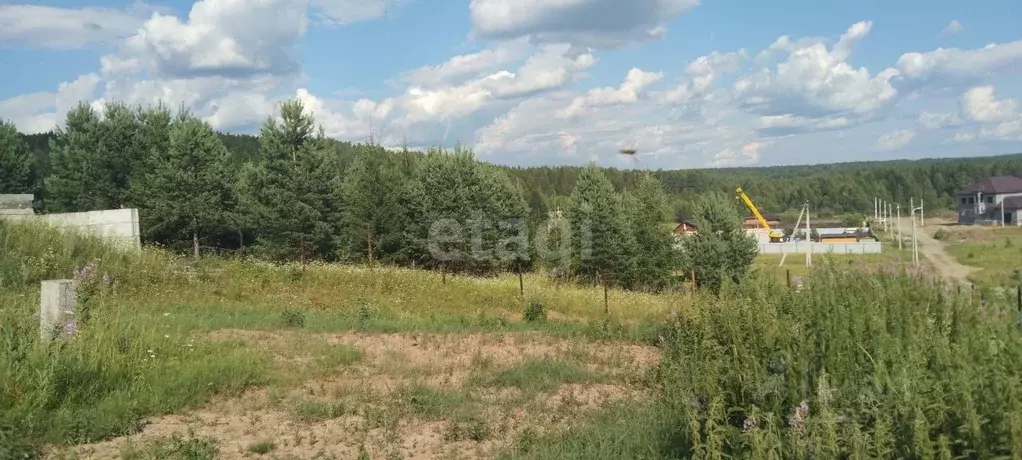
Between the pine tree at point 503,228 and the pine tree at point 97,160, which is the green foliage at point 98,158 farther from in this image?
the pine tree at point 503,228

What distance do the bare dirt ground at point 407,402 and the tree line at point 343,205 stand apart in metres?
21.2

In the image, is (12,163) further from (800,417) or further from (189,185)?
(800,417)

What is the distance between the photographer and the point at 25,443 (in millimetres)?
4430

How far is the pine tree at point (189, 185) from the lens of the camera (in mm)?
27984

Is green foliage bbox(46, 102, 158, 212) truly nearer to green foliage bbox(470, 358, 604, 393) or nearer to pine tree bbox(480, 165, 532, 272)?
pine tree bbox(480, 165, 532, 272)

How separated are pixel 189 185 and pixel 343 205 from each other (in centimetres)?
618

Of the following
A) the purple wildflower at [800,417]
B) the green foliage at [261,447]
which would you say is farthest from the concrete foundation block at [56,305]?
the purple wildflower at [800,417]

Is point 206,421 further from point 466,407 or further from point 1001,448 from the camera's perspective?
point 1001,448

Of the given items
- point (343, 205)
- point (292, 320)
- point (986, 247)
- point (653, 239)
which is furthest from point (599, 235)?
point (986, 247)

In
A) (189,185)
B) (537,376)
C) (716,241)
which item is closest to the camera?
(537,376)

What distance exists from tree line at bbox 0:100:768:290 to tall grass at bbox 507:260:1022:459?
81.3 feet

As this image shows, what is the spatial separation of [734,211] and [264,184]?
68.6ft

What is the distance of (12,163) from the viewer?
3603cm

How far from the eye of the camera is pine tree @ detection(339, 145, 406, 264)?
30.5 m
